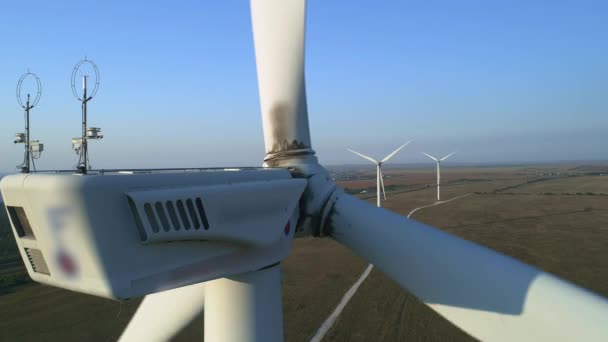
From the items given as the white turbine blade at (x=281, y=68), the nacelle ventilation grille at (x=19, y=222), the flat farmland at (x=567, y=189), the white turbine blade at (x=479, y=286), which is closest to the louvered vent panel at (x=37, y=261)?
the nacelle ventilation grille at (x=19, y=222)

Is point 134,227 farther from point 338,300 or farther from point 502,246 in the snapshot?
point 502,246

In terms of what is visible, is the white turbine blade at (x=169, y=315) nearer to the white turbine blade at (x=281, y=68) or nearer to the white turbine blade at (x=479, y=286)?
the white turbine blade at (x=281, y=68)

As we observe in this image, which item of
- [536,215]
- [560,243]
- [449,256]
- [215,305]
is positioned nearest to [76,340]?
[215,305]

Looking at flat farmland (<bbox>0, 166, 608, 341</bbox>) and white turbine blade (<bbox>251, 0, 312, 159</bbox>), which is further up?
white turbine blade (<bbox>251, 0, 312, 159</bbox>)

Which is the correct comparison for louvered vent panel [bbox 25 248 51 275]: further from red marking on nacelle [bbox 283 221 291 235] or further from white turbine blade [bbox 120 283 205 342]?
red marking on nacelle [bbox 283 221 291 235]

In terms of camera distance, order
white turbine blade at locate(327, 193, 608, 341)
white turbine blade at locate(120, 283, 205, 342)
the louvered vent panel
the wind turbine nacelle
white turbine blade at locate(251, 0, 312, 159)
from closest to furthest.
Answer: the wind turbine nacelle → white turbine blade at locate(327, 193, 608, 341) → the louvered vent panel → white turbine blade at locate(251, 0, 312, 159) → white turbine blade at locate(120, 283, 205, 342)

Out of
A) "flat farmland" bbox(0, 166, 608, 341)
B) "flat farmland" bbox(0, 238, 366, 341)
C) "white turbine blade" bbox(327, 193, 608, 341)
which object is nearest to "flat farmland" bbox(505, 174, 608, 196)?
"flat farmland" bbox(0, 166, 608, 341)
